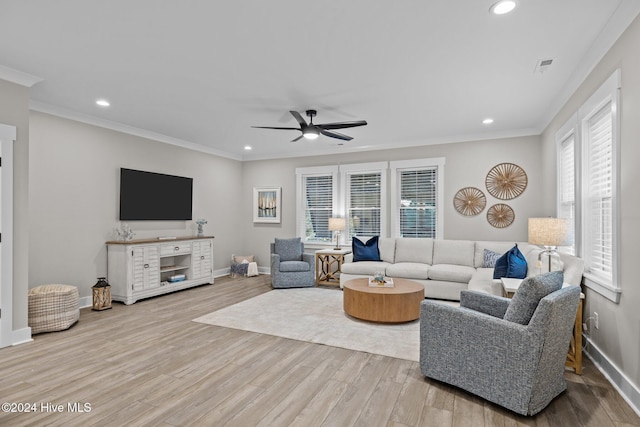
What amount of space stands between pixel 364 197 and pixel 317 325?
11.2ft

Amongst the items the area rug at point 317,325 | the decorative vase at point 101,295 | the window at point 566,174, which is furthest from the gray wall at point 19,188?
the window at point 566,174

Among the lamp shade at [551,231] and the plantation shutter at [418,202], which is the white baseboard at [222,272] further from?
the lamp shade at [551,231]

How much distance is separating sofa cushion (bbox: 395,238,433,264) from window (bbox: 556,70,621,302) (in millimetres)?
2487

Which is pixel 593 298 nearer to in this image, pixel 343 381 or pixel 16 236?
pixel 343 381

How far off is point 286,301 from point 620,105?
174 inches

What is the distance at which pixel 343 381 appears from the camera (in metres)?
2.71

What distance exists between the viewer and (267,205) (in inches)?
309

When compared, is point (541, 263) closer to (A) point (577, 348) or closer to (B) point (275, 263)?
(A) point (577, 348)

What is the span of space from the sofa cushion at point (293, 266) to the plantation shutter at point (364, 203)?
127cm

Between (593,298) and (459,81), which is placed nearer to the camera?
(593,298)

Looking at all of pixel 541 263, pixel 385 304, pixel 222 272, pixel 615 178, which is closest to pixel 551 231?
pixel 541 263

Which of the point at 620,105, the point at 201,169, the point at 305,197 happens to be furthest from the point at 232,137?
the point at 620,105

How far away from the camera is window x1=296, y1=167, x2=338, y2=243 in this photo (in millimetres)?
7312

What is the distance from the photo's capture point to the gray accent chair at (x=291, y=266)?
6.17m
